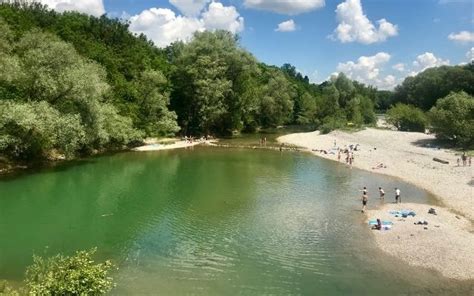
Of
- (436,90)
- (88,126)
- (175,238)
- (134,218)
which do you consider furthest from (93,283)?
(436,90)

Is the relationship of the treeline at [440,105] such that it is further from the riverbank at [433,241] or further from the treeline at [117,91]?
the riverbank at [433,241]

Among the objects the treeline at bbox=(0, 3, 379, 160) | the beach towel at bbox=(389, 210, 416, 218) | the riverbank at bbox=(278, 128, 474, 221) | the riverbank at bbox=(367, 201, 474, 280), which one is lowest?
the riverbank at bbox=(367, 201, 474, 280)

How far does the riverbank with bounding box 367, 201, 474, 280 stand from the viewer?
2523cm

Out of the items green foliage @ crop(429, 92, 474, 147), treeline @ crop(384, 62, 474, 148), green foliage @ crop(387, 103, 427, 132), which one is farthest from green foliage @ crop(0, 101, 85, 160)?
green foliage @ crop(387, 103, 427, 132)

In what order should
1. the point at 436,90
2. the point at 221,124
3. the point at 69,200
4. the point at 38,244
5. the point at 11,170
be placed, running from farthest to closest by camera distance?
the point at 436,90
the point at 221,124
the point at 11,170
the point at 69,200
the point at 38,244

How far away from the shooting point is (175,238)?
99.7 ft

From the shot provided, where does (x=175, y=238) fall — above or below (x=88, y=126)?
below

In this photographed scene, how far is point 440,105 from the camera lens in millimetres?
83312

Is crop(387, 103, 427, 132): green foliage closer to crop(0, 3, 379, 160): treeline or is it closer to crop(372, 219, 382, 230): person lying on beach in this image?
crop(0, 3, 379, 160): treeline

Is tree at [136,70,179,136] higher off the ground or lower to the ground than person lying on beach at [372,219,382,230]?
higher

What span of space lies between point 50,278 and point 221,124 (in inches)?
3387

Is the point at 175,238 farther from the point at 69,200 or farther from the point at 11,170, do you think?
the point at 11,170

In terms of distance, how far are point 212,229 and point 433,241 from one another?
15.4 meters

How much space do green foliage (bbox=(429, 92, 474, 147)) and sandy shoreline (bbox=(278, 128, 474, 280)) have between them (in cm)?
462
